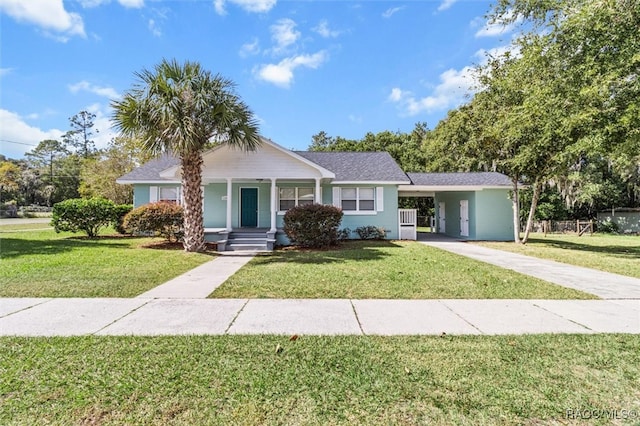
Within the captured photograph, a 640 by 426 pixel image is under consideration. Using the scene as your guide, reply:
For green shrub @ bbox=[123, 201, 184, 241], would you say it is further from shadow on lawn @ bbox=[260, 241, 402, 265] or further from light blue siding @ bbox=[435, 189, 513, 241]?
light blue siding @ bbox=[435, 189, 513, 241]

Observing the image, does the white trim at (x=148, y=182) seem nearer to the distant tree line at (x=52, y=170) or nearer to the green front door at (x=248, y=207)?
the green front door at (x=248, y=207)

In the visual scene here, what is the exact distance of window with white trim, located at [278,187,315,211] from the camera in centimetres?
1625

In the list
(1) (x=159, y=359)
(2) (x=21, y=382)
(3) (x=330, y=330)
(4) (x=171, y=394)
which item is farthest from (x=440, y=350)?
(2) (x=21, y=382)

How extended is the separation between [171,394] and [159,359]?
0.74 meters

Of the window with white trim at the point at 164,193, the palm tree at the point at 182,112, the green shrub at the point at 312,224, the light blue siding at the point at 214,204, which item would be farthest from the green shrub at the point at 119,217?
Answer: the green shrub at the point at 312,224

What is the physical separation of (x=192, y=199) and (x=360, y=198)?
26.7 ft

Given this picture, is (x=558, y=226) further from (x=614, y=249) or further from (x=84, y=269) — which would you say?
(x=84, y=269)

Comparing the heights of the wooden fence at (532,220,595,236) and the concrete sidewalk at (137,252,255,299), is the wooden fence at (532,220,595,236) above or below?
above

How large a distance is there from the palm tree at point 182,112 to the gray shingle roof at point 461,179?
11183 millimetres

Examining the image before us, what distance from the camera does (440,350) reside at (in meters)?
3.45

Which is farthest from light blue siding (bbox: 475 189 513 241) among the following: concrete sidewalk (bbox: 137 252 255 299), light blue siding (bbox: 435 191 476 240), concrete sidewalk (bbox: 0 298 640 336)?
concrete sidewalk (bbox: 137 252 255 299)

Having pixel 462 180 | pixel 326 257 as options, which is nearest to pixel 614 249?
pixel 462 180

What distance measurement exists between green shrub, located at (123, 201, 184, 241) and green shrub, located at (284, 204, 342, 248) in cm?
450

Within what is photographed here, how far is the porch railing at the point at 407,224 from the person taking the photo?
54.9 ft
